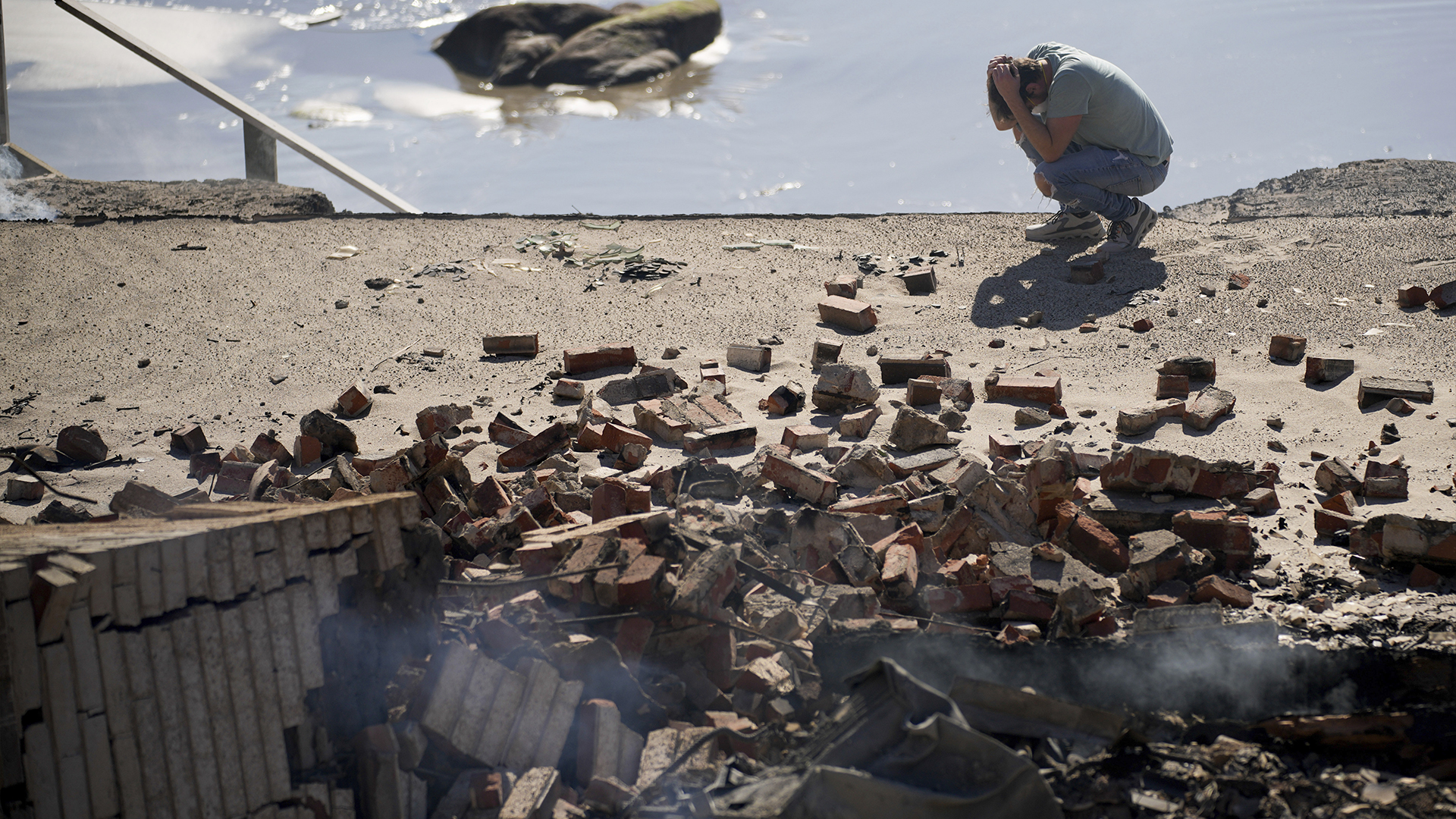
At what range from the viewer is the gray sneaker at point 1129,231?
6016 mm

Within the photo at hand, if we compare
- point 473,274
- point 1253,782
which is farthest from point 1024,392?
point 473,274

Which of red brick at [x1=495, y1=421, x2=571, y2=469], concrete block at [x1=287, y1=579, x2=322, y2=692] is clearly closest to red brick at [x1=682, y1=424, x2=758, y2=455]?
red brick at [x1=495, y1=421, x2=571, y2=469]

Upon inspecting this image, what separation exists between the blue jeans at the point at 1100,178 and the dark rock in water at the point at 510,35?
966 cm

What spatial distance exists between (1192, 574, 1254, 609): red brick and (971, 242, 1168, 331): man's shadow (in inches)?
96.5

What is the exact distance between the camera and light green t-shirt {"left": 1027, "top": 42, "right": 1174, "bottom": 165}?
570 cm

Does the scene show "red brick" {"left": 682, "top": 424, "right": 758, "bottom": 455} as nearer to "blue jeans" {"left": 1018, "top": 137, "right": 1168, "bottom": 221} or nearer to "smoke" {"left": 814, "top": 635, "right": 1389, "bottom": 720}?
"smoke" {"left": 814, "top": 635, "right": 1389, "bottom": 720}

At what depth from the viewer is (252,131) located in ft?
27.0

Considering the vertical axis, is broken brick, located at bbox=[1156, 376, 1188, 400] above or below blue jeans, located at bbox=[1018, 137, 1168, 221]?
below

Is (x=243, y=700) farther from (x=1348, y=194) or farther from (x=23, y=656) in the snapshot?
(x=1348, y=194)

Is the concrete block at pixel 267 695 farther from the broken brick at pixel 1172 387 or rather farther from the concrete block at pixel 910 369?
the broken brick at pixel 1172 387

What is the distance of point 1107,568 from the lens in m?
3.24

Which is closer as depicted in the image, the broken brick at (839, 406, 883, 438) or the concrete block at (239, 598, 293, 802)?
the concrete block at (239, 598, 293, 802)

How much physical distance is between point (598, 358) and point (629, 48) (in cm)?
987

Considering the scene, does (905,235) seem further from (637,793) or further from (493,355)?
(637,793)
